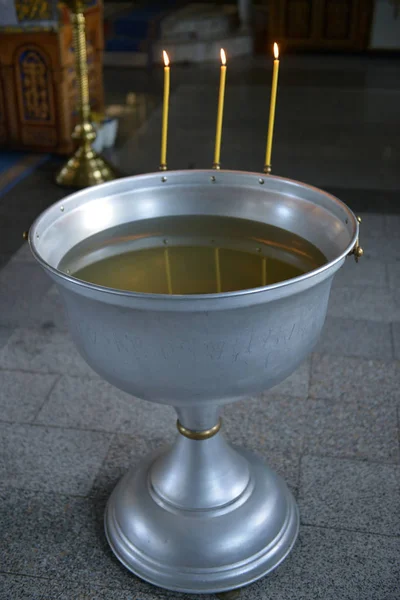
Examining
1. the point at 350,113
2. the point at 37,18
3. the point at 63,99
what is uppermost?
the point at 37,18

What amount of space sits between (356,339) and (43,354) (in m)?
1.17

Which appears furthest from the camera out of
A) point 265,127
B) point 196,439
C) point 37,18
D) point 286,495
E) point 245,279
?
point 265,127

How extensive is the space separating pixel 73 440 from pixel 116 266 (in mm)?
888

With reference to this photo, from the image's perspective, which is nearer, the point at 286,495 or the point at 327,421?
the point at 286,495

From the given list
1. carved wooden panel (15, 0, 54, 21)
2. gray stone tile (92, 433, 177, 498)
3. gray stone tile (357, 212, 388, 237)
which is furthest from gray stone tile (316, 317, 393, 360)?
carved wooden panel (15, 0, 54, 21)

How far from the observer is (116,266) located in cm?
146

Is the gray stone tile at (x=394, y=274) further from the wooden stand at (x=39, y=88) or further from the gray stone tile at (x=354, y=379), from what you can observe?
the wooden stand at (x=39, y=88)

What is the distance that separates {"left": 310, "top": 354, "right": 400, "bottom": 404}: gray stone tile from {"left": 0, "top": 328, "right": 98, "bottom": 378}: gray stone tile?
2.58 ft

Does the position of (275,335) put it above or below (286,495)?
above

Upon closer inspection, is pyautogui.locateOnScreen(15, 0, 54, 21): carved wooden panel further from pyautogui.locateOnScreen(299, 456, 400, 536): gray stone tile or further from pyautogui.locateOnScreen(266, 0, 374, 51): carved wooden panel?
pyautogui.locateOnScreen(266, 0, 374, 51): carved wooden panel

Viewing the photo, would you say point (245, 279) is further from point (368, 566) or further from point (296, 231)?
point (368, 566)

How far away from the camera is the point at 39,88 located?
4539mm

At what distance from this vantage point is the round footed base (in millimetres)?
1651

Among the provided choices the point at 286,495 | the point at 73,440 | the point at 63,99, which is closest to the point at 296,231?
the point at 286,495
